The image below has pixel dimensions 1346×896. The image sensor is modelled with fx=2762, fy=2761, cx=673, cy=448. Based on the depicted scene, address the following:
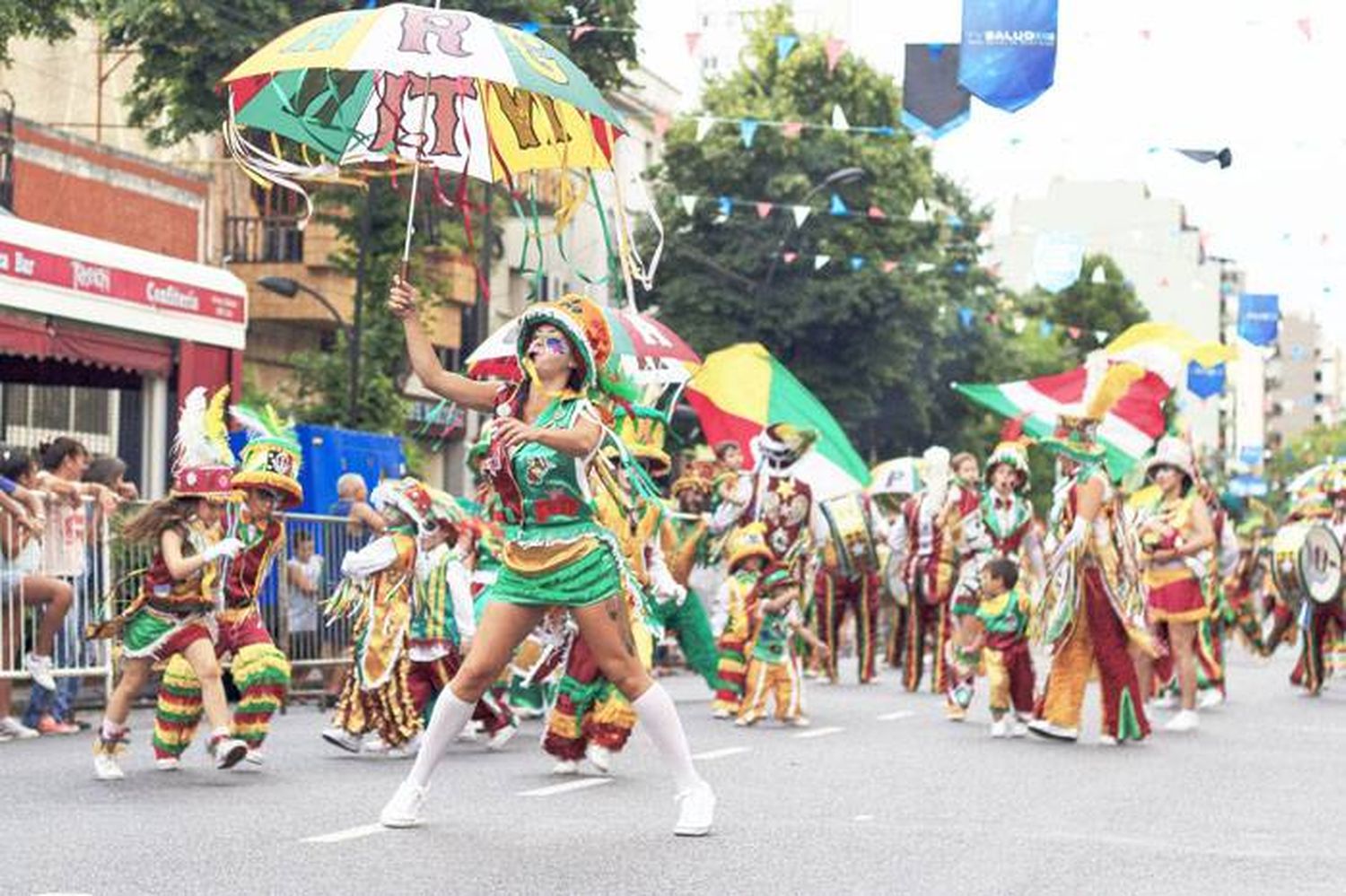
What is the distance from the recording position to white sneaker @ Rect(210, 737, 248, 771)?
11.9m

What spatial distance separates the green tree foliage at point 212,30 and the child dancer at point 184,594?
647 inches

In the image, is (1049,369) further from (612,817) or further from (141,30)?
(612,817)

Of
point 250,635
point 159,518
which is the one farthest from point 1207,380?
point 159,518

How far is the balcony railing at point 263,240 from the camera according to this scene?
44438 mm

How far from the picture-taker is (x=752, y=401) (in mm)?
24797

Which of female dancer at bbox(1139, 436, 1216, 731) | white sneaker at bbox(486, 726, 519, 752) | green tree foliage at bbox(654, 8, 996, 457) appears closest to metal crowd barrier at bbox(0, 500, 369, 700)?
white sneaker at bbox(486, 726, 519, 752)

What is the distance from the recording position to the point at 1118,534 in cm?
1539

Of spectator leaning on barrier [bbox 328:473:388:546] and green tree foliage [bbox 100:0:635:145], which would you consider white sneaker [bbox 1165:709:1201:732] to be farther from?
green tree foliage [bbox 100:0:635:145]

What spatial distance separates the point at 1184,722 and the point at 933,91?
6341mm

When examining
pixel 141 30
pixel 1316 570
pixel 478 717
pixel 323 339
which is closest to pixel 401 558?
pixel 478 717

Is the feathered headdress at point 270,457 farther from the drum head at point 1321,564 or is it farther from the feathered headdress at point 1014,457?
the drum head at point 1321,564

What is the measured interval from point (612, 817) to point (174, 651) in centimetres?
274

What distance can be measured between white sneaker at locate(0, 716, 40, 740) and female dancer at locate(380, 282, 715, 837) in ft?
19.6

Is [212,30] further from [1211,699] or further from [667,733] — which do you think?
[667,733]
